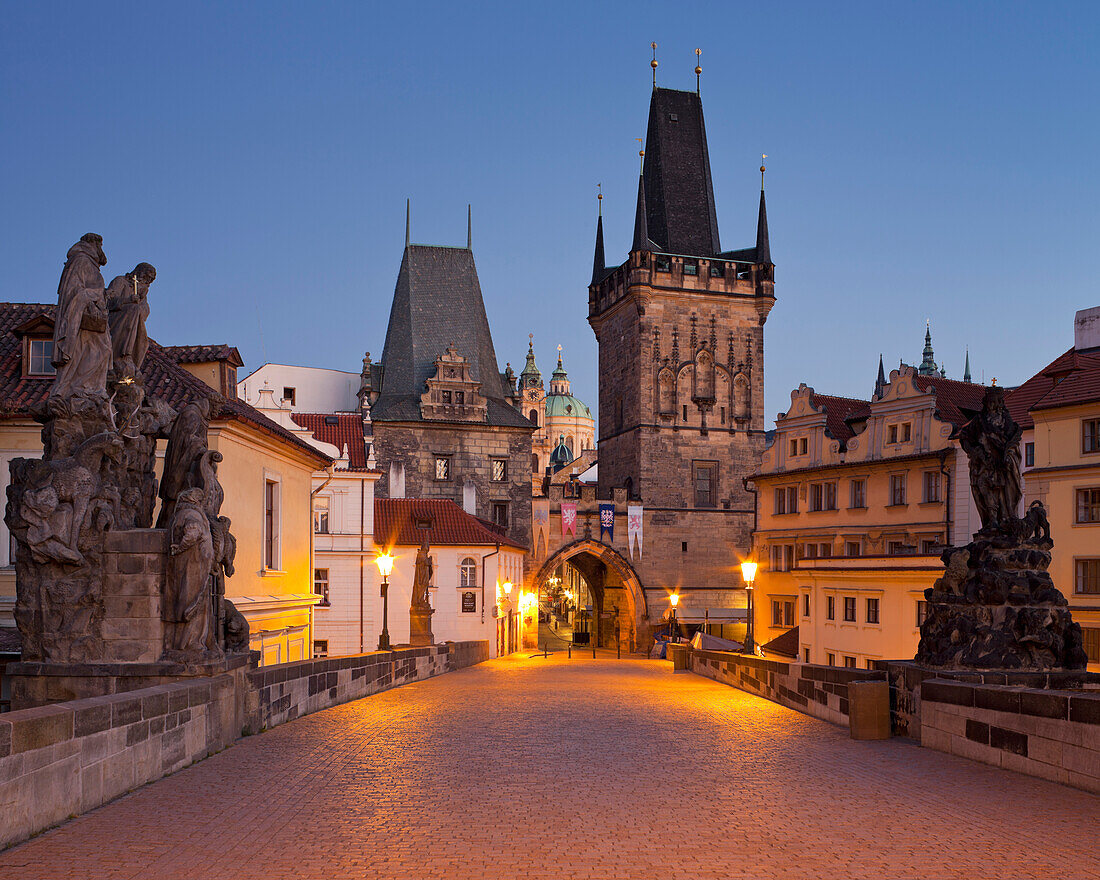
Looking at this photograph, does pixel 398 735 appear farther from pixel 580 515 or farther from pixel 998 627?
pixel 580 515

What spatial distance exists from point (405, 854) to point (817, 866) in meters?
2.36

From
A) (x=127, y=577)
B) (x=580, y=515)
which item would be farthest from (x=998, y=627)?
(x=580, y=515)

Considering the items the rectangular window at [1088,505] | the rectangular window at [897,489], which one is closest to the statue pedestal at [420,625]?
the rectangular window at [1088,505]

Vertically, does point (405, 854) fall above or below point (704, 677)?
above

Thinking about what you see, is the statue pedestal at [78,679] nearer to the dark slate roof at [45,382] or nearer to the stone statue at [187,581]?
the stone statue at [187,581]

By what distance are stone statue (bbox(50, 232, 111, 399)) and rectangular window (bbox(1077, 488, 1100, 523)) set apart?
99.0 ft

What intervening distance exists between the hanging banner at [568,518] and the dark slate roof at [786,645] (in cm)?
1810

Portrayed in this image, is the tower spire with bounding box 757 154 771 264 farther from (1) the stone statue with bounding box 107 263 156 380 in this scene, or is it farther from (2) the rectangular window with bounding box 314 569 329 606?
(1) the stone statue with bounding box 107 263 156 380

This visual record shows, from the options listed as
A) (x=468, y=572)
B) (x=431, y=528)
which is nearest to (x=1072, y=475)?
(x=468, y=572)

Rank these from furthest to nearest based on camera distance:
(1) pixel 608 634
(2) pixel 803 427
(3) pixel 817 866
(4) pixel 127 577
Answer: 1. (1) pixel 608 634
2. (2) pixel 803 427
3. (4) pixel 127 577
4. (3) pixel 817 866

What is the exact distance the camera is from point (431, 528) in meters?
46.9

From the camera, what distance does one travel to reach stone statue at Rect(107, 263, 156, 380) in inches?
439

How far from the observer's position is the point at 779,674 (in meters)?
17.2

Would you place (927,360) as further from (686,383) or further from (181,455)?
(181,455)
